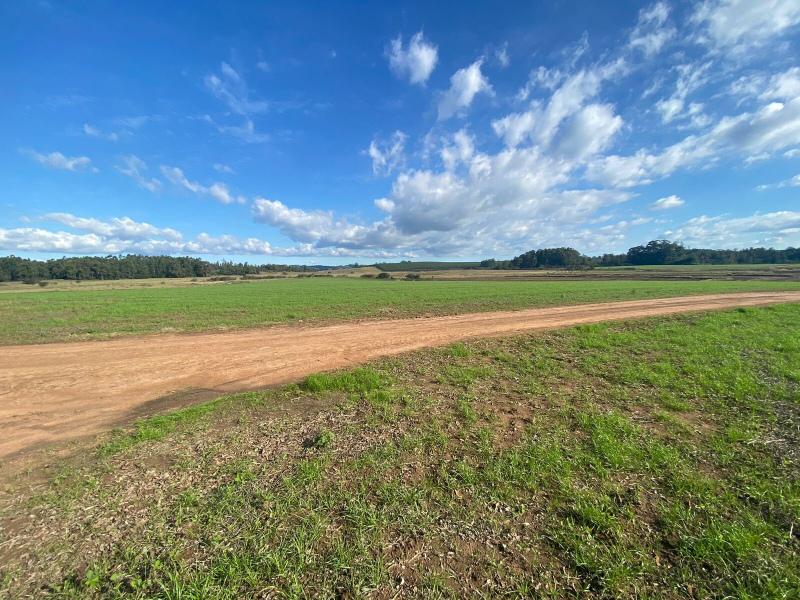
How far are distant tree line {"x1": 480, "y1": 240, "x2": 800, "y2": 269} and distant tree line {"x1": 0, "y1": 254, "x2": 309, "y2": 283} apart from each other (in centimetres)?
15982

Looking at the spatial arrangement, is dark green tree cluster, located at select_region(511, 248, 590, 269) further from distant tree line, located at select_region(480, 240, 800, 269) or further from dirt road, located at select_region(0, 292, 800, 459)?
dirt road, located at select_region(0, 292, 800, 459)

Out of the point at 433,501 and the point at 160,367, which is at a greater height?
the point at 160,367

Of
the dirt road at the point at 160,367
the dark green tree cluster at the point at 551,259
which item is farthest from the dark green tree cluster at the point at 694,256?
the dirt road at the point at 160,367

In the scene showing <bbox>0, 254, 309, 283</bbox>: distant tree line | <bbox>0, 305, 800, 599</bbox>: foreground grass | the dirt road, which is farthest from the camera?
<bbox>0, 254, 309, 283</bbox>: distant tree line

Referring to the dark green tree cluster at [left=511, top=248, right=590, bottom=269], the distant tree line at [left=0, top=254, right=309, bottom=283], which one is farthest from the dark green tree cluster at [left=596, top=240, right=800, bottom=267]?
the distant tree line at [left=0, top=254, right=309, bottom=283]

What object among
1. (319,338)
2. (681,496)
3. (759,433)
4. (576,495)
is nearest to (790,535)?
(681,496)

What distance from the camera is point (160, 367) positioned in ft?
38.4

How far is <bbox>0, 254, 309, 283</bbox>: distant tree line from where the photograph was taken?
112188 millimetres

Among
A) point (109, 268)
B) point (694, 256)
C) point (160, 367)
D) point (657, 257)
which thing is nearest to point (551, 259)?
point (657, 257)

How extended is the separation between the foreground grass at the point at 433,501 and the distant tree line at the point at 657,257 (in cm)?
16369

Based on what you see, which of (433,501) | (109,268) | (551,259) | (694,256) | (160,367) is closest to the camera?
(433,501)

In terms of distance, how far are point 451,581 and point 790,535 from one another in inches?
173

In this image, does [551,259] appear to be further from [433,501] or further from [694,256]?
[433,501]

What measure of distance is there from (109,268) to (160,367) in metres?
166
